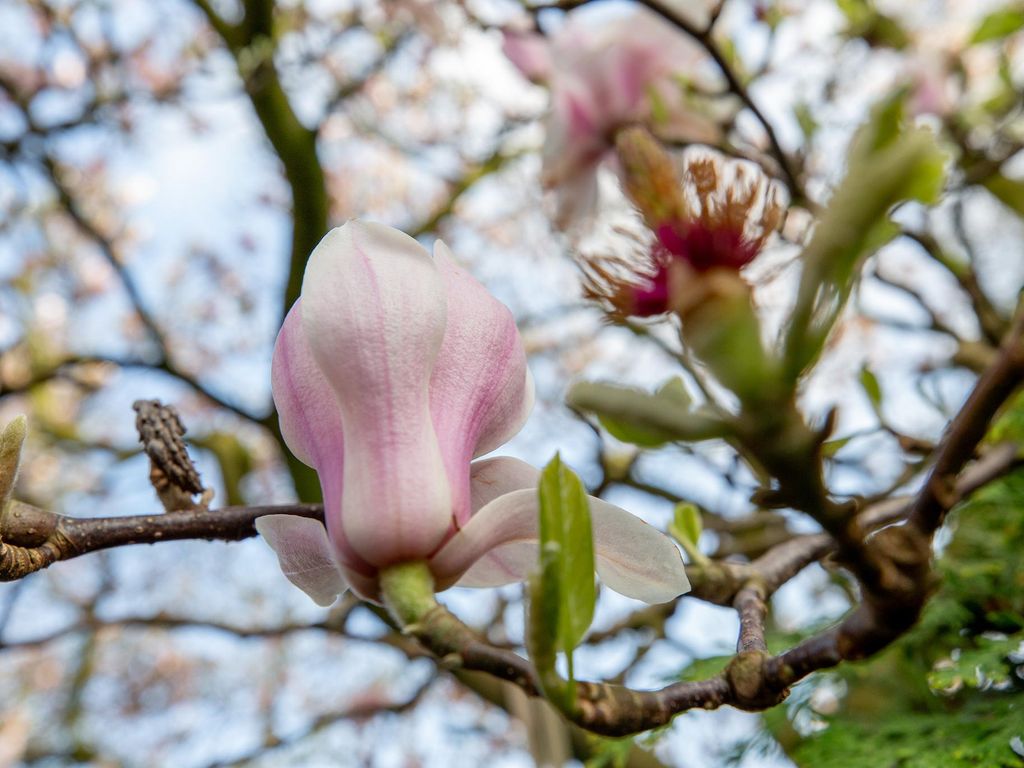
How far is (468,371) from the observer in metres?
0.39

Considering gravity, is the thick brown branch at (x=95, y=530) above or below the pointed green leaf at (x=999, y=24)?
below

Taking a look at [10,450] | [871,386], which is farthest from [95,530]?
[871,386]

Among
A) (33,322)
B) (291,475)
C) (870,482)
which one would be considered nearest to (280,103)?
(291,475)

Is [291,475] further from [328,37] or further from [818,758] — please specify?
[328,37]

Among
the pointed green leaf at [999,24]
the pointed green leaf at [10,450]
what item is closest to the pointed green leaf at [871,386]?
the pointed green leaf at [10,450]

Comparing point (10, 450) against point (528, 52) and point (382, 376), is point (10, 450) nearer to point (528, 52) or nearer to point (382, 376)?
point (382, 376)

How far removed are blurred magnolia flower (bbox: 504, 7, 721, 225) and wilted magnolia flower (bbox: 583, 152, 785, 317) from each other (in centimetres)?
74

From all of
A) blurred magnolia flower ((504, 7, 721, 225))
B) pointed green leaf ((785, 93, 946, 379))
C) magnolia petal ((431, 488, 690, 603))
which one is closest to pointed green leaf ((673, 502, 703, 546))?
magnolia petal ((431, 488, 690, 603))

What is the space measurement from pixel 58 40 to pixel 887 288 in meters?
2.35

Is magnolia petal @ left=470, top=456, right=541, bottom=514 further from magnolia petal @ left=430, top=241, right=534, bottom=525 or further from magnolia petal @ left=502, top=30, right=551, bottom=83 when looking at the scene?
magnolia petal @ left=502, top=30, right=551, bottom=83

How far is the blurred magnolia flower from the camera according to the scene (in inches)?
40.8

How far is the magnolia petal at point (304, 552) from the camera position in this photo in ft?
1.29

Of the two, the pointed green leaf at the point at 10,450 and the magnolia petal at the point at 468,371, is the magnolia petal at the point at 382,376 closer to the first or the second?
the magnolia petal at the point at 468,371

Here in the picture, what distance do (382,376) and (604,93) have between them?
793 millimetres
